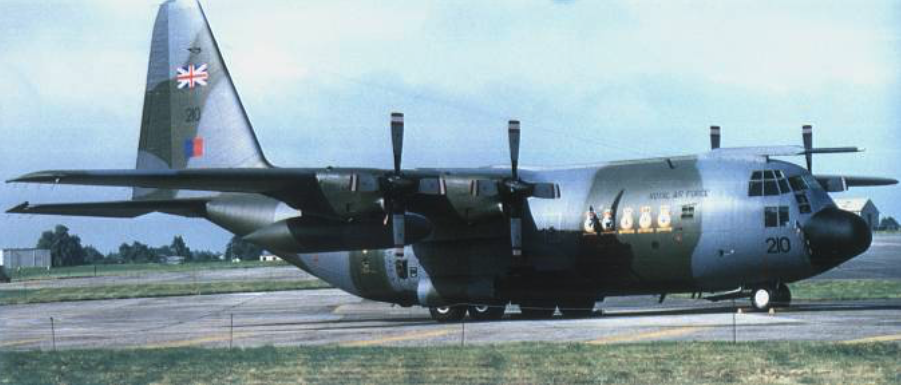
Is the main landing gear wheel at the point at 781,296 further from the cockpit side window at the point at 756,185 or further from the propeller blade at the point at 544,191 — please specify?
the propeller blade at the point at 544,191

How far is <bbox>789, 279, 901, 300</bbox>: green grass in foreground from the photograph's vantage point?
40.0 m

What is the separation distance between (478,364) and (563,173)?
12158mm

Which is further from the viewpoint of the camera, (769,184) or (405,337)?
(769,184)

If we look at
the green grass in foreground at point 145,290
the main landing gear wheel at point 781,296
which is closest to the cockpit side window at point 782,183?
the main landing gear wheel at point 781,296

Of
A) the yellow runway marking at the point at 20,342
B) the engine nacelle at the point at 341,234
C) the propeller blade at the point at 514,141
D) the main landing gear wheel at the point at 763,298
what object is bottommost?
the yellow runway marking at the point at 20,342

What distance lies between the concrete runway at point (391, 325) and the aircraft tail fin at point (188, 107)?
5375mm

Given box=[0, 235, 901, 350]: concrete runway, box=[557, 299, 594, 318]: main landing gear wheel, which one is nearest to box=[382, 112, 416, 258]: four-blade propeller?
box=[0, 235, 901, 350]: concrete runway

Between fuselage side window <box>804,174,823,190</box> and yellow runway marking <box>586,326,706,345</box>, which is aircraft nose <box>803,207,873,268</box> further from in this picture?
yellow runway marking <box>586,326,706,345</box>

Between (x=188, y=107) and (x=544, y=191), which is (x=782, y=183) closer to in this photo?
(x=544, y=191)

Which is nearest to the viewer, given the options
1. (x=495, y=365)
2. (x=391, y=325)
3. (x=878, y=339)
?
(x=495, y=365)

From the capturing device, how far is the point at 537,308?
3086 centimetres

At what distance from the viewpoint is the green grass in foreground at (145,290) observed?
55.9m

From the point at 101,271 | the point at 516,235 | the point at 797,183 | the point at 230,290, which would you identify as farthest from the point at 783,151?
the point at 101,271

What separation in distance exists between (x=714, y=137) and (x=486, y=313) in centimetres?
843
